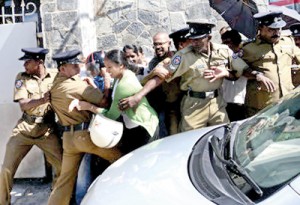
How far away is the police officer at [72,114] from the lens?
396cm

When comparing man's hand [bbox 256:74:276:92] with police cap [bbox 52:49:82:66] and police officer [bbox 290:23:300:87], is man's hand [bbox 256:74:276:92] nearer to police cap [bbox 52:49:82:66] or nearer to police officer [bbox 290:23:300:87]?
police officer [bbox 290:23:300:87]

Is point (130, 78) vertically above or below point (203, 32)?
below

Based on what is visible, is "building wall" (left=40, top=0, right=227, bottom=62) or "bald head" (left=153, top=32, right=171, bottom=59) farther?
"building wall" (left=40, top=0, right=227, bottom=62)

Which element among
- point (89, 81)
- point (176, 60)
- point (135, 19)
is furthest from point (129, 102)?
point (135, 19)

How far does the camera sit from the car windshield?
1998 mm

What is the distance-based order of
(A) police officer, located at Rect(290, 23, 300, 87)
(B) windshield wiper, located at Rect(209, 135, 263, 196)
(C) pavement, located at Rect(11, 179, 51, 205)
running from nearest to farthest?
(B) windshield wiper, located at Rect(209, 135, 263, 196) → (A) police officer, located at Rect(290, 23, 300, 87) → (C) pavement, located at Rect(11, 179, 51, 205)

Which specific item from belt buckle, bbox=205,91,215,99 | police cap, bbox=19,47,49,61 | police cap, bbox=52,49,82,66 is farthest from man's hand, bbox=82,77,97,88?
belt buckle, bbox=205,91,215,99

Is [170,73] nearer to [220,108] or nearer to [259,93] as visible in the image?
[220,108]

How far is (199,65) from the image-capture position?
384cm

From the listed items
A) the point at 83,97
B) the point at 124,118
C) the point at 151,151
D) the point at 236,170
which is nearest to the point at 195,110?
the point at 124,118

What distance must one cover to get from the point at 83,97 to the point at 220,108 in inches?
45.4

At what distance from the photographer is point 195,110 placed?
396cm

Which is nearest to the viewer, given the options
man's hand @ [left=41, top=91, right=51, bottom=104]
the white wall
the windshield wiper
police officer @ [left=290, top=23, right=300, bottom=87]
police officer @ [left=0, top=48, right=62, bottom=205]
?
the windshield wiper

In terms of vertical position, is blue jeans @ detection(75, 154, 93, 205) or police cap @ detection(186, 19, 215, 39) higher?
police cap @ detection(186, 19, 215, 39)
